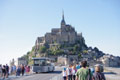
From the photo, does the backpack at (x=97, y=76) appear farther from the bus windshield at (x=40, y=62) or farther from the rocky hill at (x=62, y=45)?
the rocky hill at (x=62, y=45)

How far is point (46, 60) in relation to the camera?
39.1 meters

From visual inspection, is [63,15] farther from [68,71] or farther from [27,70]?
[68,71]

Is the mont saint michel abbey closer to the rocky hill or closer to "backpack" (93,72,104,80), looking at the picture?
the rocky hill

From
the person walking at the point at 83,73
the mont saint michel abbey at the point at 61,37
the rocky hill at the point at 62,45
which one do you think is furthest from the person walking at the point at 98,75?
the mont saint michel abbey at the point at 61,37

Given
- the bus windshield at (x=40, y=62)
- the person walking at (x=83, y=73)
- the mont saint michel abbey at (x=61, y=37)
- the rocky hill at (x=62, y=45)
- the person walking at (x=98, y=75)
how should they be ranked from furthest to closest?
the mont saint michel abbey at (x=61, y=37) → the rocky hill at (x=62, y=45) → the bus windshield at (x=40, y=62) → the person walking at (x=98, y=75) → the person walking at (x=83, y=73)

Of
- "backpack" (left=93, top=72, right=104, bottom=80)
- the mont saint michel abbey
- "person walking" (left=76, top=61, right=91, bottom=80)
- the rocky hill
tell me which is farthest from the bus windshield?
the mont saint michel abbey

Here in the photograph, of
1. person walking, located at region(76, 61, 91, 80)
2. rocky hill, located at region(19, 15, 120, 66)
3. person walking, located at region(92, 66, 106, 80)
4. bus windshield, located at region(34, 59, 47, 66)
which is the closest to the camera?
person walking, located at region(76, 61, 91, 80)

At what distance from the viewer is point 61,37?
170750mm

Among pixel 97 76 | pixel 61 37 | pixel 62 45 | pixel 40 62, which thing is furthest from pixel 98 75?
pixel 61 37

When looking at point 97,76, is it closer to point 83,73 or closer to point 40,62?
point 83,73

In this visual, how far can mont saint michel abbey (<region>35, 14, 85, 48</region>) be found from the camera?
554 ft

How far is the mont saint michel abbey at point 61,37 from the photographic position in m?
169

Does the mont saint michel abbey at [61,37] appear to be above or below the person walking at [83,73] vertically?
above

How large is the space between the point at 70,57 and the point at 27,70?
115 metres
